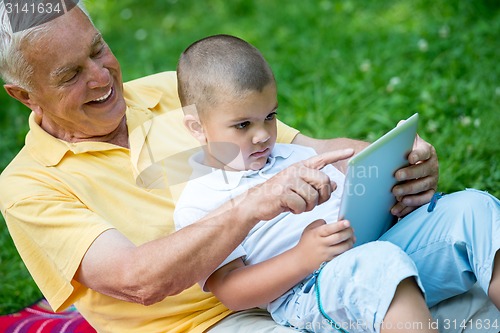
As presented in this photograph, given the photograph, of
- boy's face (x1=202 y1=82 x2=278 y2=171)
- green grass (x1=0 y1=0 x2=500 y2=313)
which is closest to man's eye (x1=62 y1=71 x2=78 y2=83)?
boy's face (x1=202 y1=82 x2=278 y2=171)

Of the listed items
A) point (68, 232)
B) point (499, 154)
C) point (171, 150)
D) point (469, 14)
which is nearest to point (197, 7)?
point (469, 14)

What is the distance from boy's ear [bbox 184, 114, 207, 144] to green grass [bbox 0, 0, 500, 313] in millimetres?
1358

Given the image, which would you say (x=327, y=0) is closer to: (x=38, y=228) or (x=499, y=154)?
(x=499, y=154)

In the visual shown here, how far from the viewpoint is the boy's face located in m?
2.20

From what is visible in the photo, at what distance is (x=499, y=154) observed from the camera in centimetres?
350

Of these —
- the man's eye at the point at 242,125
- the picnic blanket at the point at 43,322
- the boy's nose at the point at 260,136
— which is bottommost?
the picnic blanket at the point at 43,322

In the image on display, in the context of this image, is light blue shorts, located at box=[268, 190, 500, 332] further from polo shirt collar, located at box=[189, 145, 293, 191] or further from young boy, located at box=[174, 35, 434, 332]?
polo shirt collar, located at box=[189, 145, 293, 191]

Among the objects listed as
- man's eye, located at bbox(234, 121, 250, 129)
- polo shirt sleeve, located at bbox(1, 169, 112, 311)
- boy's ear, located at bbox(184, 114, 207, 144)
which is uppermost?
man's eye, located at bbox(234, 121, 250, 129)

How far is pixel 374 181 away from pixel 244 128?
1.40 feet

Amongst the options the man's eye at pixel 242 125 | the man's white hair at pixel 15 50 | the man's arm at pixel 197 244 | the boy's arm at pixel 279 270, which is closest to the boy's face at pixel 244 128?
the man's eye at pixel 242 125

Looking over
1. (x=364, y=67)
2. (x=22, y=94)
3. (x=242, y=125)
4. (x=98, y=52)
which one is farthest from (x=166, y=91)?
(x=364, y=67)

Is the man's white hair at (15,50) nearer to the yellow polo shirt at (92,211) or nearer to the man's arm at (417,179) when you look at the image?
the yellow polo shirt at (92,211)

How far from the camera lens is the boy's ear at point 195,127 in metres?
2.32

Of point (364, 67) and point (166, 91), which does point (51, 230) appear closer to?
point (166, 91)
